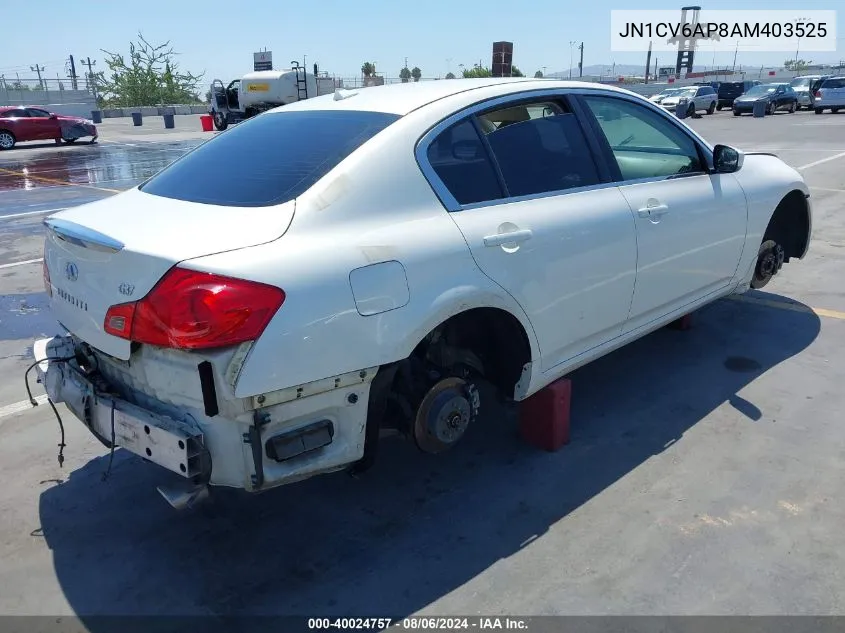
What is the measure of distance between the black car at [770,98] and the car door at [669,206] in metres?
29.4

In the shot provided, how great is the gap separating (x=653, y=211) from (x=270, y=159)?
1961mm

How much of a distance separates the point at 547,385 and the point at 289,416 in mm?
1430

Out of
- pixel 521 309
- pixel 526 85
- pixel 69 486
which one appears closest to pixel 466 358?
pixel 521 309

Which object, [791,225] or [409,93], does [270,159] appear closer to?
[409,93]

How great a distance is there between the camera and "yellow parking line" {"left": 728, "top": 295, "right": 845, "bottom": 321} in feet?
16.9

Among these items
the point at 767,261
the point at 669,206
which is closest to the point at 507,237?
the point at 669,206

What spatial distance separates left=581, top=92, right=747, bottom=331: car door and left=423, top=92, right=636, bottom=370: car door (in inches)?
6.4

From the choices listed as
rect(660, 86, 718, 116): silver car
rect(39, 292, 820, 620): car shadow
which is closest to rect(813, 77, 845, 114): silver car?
rect(660, 86, 718, 116): silver car

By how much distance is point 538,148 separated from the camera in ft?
10.7

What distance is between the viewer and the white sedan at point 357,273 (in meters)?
2.26

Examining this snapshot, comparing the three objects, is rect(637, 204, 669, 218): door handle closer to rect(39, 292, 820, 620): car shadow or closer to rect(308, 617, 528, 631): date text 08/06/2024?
rect(39, 292, 820, 620): car shadow

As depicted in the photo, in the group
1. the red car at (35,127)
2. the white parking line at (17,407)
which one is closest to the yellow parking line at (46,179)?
→ the red car at (35,127)

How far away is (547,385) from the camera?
329 centimetres

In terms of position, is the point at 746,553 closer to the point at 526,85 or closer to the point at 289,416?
the point at 289,416
